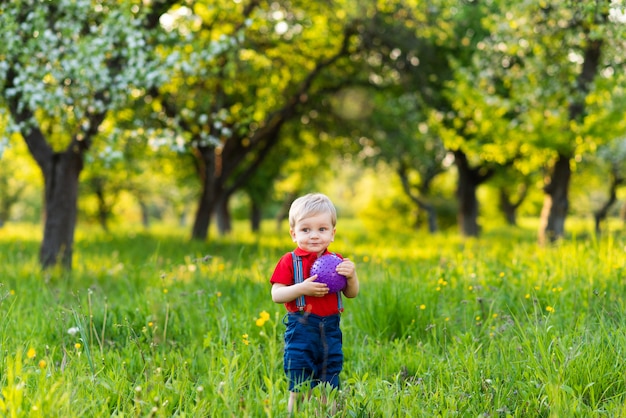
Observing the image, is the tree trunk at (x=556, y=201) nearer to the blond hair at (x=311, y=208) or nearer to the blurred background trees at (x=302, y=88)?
the blurred background trees at (x=302, y=88)

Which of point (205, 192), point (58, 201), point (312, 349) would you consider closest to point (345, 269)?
point (312, 349)

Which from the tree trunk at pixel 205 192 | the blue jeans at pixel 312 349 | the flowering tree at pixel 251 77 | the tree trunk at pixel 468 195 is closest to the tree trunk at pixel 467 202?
the tree trunk at pixel 468 195

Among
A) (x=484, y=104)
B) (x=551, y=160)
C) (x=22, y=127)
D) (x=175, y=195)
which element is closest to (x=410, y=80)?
(x=484, y=104)

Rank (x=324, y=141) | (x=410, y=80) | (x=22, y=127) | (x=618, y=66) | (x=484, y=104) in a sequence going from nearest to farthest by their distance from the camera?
1. (x=22, y=127)
2. (x=618, y=66)
3. (x=484, y=104)
4. (x=410, y=80)
5. (x=324, y=141)

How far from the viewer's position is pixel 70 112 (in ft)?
31.1

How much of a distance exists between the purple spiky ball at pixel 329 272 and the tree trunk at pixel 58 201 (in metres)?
7.69

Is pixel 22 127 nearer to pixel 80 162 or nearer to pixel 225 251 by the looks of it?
pixel 80 162

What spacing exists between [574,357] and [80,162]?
29.5 ft

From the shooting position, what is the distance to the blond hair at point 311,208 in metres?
3.97

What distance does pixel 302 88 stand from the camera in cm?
1588

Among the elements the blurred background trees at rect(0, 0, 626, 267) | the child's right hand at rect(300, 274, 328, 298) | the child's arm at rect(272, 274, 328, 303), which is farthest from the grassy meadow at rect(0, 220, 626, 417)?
the blurred background trees at rect(0, 0, 626, 267)

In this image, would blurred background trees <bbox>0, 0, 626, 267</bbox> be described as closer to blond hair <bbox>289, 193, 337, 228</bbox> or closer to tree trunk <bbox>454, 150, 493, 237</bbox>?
tree trunk <bbox>454, 150, 493, 237</bbox>

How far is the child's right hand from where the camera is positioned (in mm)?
3893

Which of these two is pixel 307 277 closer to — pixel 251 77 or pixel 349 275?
pixel 349 275
